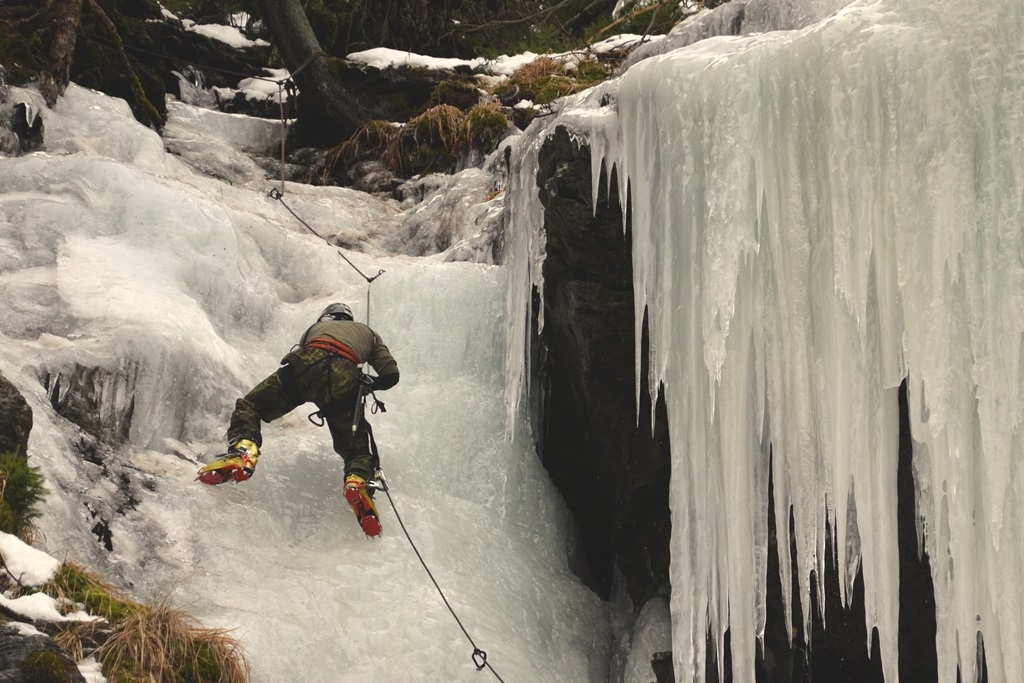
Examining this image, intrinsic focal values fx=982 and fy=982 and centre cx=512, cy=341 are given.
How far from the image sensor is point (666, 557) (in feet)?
17.9

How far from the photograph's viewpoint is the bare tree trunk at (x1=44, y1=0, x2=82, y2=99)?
9.05 m

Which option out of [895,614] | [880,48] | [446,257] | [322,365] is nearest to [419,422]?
[322,365]

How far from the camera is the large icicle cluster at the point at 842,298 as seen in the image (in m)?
3.44

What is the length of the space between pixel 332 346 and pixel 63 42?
5660 millimetres

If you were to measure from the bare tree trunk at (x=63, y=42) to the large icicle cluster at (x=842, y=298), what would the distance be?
646 cm

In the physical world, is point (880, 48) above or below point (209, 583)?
above

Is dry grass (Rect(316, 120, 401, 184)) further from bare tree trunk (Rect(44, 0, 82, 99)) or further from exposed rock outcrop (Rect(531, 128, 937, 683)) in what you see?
exposed rock outcrop (Rect(531, 128, 937, 683))

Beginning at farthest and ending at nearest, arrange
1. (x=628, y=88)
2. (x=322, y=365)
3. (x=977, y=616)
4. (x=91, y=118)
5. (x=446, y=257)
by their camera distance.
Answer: (x=91, y=118), (x=446, y=257), (x=322, y=365), (x=628, y=88), (x=977, y=616)

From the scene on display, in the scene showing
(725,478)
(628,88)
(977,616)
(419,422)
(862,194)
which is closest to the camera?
(977,616)

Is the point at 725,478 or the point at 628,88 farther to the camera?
the point at 628,88

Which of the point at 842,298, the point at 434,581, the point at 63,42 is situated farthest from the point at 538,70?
the point at 842,298

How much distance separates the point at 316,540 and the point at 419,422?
4.36 ft

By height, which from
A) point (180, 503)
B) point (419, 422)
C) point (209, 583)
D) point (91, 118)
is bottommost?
point (209, 583)

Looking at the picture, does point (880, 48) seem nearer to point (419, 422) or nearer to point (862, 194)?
point (862, 194)
